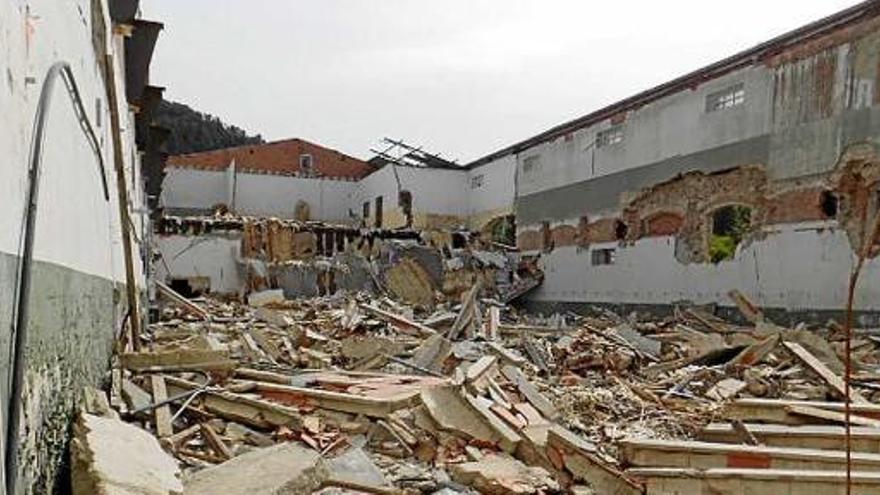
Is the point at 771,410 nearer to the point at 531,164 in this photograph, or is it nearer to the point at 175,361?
the point at 175,361

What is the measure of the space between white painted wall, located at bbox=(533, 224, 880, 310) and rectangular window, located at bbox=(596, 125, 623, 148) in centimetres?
314

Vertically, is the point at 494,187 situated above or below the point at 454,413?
above

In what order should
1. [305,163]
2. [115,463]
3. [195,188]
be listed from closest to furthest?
1. [115,463]
2. [195,188]
3. [305,163]

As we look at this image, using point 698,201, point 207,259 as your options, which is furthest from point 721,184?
point 207,259

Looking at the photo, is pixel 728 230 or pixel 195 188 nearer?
pixel 728 230

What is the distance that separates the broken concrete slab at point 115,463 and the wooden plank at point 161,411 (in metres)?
1.74

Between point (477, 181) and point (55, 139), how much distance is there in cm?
3052

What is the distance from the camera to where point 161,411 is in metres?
5.98

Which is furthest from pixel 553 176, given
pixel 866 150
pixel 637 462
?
pixel 637 462

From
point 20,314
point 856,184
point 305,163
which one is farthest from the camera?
point 305,163

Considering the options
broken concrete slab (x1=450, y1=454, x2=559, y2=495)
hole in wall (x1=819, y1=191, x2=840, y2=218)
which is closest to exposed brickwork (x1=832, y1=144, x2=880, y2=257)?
hole in wall (x1=819, y1=191, x2=840, y2=218)

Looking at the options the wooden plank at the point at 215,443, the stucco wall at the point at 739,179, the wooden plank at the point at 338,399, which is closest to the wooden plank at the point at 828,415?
the wooden plank at the point at 338,399

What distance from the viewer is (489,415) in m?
6.97

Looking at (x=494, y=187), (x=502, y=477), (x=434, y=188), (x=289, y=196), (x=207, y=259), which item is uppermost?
(x=434, y=188)
